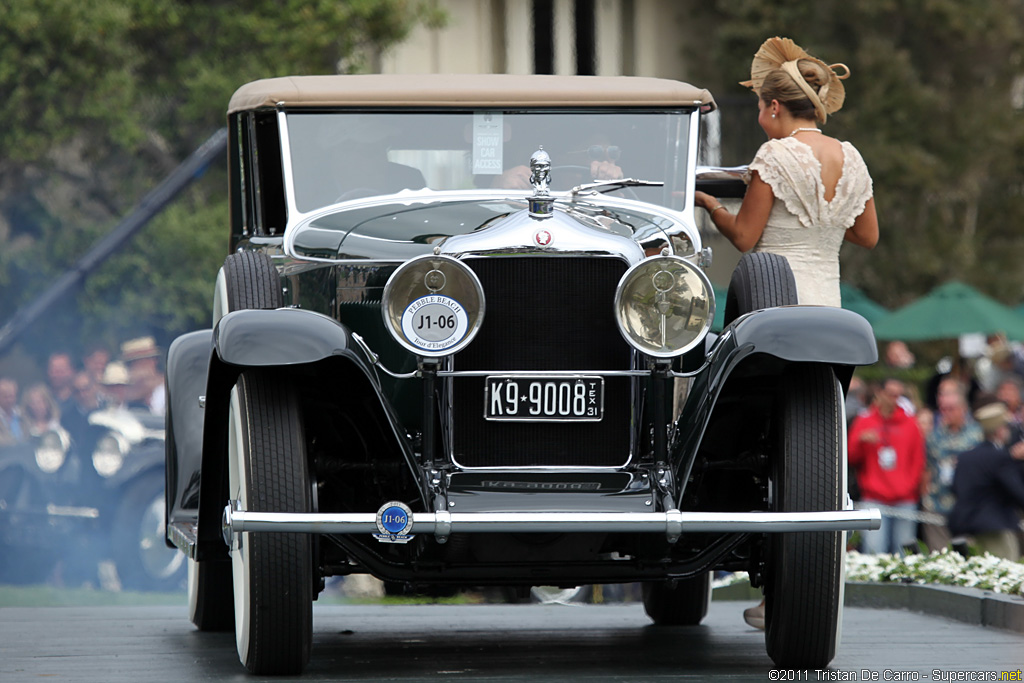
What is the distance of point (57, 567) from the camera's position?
415 inches

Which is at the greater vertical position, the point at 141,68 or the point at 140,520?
the point at 141,68

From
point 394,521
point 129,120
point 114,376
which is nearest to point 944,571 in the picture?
point 394,521

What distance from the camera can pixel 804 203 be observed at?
5.82 m

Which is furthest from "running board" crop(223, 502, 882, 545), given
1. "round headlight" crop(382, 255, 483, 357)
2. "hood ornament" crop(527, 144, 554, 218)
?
"hood ornament" crop(527, 144, 554, 218)

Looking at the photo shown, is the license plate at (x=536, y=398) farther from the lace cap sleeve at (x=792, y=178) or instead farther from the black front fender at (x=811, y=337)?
the lace cap sleeve at (x=792, y=178)

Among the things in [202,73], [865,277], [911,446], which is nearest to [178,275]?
[202,73]

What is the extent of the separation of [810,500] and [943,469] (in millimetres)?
7228

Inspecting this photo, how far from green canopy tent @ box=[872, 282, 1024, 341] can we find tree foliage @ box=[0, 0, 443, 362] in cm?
590

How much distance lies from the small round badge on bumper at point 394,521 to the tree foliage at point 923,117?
15091 millimetres

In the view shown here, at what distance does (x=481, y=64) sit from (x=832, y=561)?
15501 mm

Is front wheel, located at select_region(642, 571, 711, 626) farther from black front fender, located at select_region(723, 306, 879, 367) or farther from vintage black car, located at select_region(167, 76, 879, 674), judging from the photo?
black front fender, located at select_region(723, 306, 879, 367)

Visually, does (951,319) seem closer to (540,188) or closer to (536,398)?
(540,188)

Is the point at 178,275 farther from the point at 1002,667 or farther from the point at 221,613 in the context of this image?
the point at 1002,667

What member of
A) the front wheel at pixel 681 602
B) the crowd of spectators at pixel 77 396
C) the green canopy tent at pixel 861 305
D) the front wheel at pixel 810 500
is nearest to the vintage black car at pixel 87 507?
the crowd of spectators at pixel 77 396
